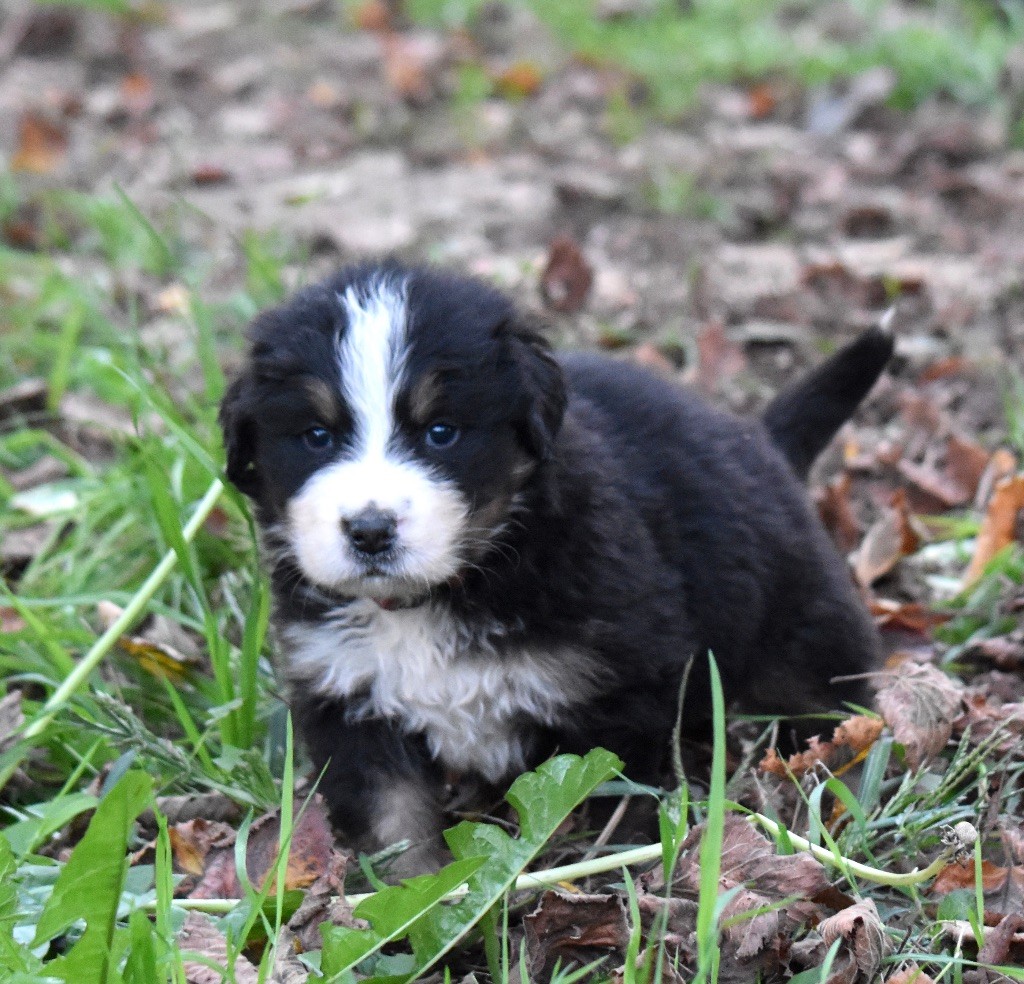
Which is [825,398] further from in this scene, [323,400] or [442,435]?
[323,400]

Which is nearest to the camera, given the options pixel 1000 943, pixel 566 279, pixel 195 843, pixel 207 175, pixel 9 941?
pixel 9 941

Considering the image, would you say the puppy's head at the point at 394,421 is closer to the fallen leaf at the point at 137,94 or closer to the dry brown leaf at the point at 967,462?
the dry brown leaf at the point at 967,462

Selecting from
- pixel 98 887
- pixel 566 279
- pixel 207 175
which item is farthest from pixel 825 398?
pixel 207 175

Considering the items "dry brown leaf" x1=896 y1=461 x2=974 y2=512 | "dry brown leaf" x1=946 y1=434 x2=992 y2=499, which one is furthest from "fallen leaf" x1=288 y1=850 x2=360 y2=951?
Result: "dry brown leaf" x1=946 y1=434 x2=992 y2=499

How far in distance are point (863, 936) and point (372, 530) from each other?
1.13m

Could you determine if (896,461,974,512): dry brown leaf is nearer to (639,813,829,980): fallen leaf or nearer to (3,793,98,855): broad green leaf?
(639,813,829,980): fallen leaf

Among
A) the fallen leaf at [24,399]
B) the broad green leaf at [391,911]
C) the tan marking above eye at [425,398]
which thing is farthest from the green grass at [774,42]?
the broad green leaf at [391,911]

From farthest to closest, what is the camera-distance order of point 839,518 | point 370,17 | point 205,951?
point 370,17
point 839,518
point 205,951

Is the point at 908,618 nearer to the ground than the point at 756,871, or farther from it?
nearer to the ground

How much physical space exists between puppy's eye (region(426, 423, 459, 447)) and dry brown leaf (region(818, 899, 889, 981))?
1.15m

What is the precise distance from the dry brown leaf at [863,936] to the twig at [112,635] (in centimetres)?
158

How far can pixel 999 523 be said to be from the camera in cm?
401

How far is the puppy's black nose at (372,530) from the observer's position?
2736 millimetres

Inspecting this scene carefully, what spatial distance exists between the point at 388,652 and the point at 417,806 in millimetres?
334
